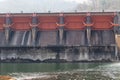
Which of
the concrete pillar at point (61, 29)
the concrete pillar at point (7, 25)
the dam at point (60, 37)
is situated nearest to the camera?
the dam at point (60, 37)

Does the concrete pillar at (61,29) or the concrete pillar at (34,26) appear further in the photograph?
the concrete pillar at (34,26)

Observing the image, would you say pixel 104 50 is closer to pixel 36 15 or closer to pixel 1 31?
pixel 36 15

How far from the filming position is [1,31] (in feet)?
240

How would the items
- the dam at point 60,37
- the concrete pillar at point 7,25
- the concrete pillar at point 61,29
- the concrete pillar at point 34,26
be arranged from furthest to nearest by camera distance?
the concrete pillar at point 7,25 < the concrete pillar at point 34,26 < the concrete pillar at point 61,29 < the dam at point 60,37

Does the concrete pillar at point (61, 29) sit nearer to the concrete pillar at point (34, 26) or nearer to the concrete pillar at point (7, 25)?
the concrete pillar at point (34, 26)

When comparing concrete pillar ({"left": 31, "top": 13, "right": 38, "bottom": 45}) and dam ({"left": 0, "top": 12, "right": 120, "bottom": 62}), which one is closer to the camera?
dam ({"left": 0, "top": 12, "right": 120, "bottom": 62})

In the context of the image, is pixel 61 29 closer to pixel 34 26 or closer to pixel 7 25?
pixel 34 26

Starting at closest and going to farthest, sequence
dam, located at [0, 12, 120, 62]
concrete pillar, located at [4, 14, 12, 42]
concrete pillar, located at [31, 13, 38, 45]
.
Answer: dam, located at [0, 12, 120, 62]
concrete pillar, located at [31, 13, 38, 45]
concrete pillar, located at [4, 14, 12, 42]

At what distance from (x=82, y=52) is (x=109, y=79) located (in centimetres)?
2217

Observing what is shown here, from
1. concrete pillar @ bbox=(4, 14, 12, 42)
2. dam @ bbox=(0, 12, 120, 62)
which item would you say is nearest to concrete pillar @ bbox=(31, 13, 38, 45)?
dam @ bbox=(0, 12, 120, 62)

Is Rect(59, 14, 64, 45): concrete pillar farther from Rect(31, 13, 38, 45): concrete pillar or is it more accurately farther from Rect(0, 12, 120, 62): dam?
Rect(31, 13, 38, 45): concrete pillar

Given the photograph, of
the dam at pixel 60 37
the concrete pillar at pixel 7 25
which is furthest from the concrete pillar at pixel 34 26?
the concrete pillar at pixel 7 25

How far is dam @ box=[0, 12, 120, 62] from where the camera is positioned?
63.4 m

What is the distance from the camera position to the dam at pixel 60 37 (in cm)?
6341
